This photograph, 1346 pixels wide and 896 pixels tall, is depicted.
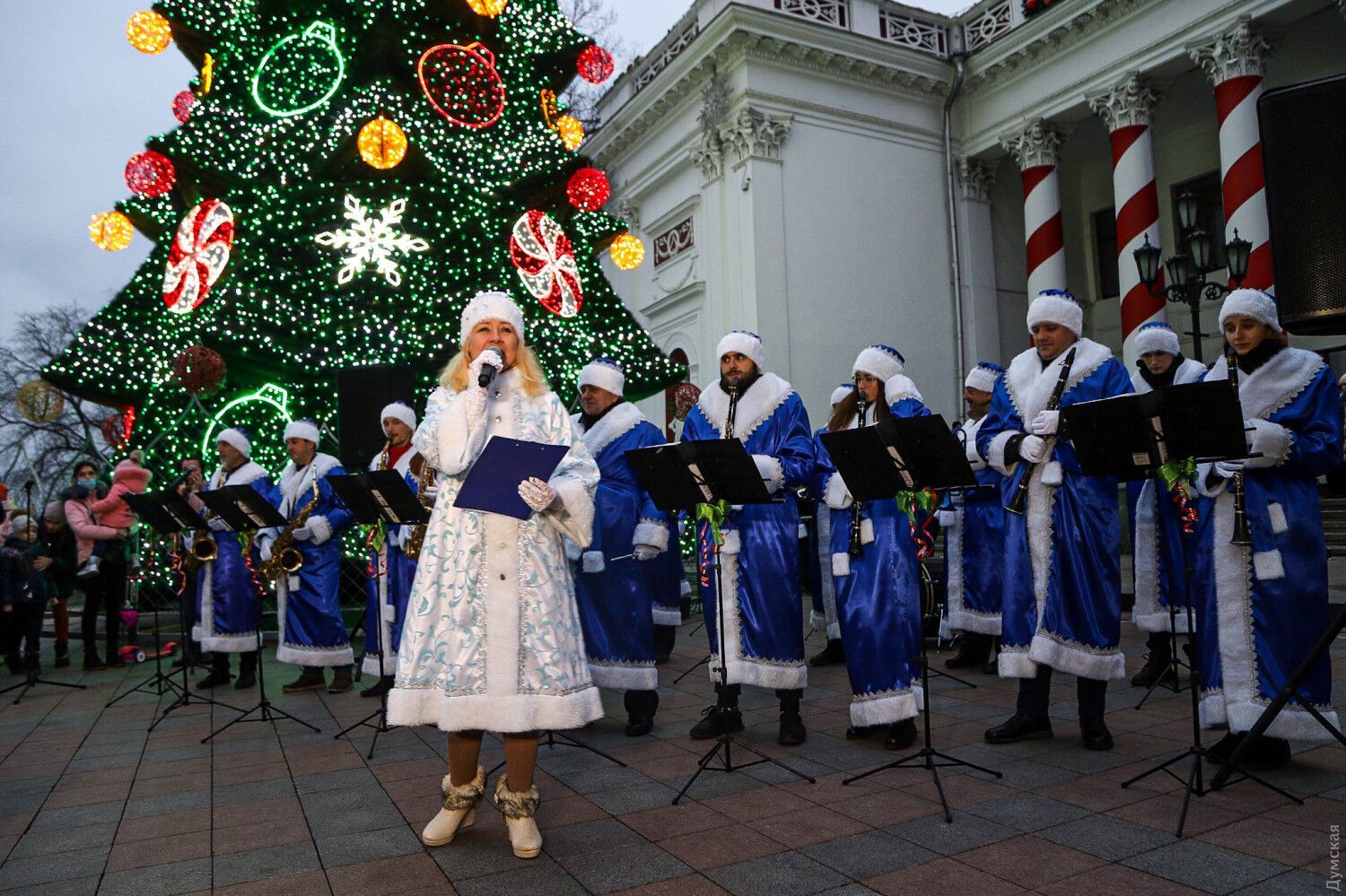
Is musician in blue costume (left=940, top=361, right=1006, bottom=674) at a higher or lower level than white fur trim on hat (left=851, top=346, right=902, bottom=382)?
lower

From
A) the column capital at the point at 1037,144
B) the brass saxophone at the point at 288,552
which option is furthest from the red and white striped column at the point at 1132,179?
the brass saxophone at the point at 288,552

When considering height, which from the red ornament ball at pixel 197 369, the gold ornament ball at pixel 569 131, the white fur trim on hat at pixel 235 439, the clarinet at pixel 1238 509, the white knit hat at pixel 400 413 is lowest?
the clarinet at pixel 1238 509

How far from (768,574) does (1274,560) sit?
8.19 ft

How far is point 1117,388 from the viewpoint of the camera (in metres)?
5.00

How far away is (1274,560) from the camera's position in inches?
172

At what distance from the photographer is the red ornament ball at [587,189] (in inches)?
457

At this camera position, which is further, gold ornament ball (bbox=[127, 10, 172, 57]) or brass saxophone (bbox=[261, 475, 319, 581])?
gold ornament ball (bbox=[127, 10, 172, 57])

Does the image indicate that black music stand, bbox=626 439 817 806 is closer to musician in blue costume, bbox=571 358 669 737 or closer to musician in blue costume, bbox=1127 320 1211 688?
musician in blue costume, bbox=571 358 669 737

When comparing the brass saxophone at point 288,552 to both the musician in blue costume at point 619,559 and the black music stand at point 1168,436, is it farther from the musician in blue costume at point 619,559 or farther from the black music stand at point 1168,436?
the black music stand at point 1168,436

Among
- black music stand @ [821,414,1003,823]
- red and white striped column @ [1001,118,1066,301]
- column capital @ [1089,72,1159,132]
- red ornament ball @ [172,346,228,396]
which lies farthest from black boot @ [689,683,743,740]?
column capital @ [1089,72,1159,132]

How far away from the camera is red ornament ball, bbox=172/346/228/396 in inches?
380

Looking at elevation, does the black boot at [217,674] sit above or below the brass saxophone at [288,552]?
below

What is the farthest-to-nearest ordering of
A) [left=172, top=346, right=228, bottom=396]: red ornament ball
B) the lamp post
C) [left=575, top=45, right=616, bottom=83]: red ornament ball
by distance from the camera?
[left=575, top=45, right=616, bottom=83]: red ornament ball < the lamp post < [left=172, top=346, right=228, bottom=396]: red ornament ball

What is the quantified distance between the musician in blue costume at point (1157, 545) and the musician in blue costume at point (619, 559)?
3.42 m
